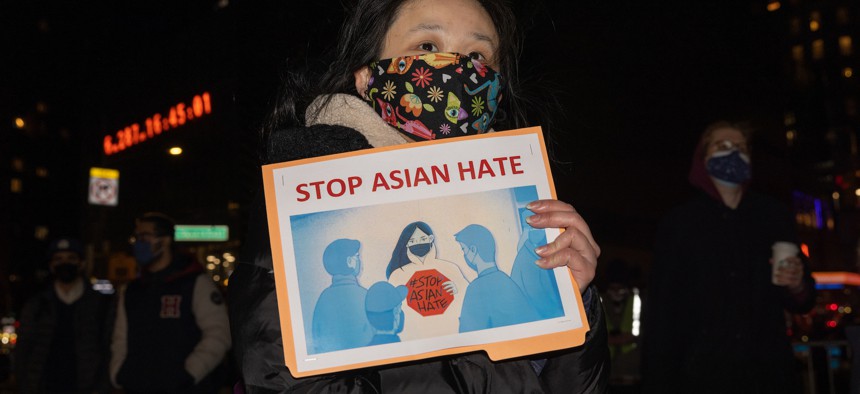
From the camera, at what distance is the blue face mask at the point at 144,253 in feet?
18.5

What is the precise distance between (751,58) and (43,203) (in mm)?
90763

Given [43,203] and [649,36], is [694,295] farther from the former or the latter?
[43,203]

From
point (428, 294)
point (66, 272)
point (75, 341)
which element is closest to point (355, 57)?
point (428, 294)

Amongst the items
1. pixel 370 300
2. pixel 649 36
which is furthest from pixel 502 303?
pixel 649 36

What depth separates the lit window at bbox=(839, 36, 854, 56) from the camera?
184ft

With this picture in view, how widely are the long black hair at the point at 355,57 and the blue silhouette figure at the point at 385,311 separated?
2.10ft

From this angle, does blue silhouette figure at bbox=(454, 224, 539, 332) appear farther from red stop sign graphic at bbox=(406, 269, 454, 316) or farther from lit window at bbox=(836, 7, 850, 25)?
lit window at bbox=(836, 7, 850, 25)

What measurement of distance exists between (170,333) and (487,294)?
13.8 feet

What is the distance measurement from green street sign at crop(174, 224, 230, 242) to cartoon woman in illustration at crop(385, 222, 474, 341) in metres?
20.0

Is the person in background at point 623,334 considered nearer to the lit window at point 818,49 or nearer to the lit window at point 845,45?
the lit window at point 818,49

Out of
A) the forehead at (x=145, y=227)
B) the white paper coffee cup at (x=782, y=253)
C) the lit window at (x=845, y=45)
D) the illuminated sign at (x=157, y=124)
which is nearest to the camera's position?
the white paper coffee cup at (x=782, y=253)

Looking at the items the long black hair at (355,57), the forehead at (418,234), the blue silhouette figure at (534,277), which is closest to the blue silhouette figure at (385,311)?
the forehead at (418,234)

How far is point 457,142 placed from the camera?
1.55 metres

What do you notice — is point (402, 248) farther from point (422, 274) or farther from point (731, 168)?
point (731, 168)
